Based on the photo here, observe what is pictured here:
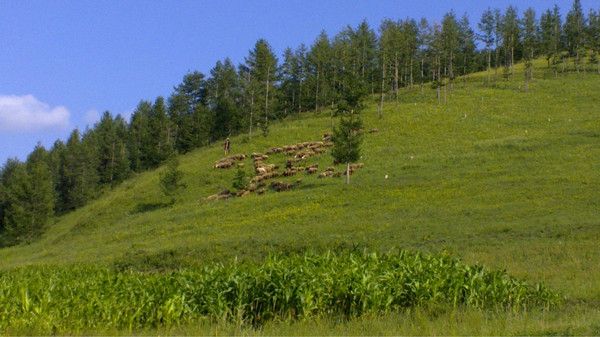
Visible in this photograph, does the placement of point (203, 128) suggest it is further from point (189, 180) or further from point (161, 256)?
point (161, 256)

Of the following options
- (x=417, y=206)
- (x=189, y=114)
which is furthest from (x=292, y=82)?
(x=417, y=206)

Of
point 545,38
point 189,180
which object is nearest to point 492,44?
point 545,38

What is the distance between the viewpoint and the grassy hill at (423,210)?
21.4 meters

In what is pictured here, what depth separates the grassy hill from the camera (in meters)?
21.4

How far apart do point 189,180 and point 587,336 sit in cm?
6112

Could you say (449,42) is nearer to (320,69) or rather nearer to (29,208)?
(320,69)

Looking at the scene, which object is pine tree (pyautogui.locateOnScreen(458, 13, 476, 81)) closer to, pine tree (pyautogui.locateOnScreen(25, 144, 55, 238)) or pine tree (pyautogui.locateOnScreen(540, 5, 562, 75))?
pine tree (pyautogui.locateOnScreen(540, 5, 562, 75))

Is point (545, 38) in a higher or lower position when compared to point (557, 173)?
higher

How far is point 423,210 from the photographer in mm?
37375

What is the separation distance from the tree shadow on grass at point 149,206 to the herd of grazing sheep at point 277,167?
6.18 meters

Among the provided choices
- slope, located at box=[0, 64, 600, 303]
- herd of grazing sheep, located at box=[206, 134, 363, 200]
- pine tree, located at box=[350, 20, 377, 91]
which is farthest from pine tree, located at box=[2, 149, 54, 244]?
pine tree, located at box=[350, 20, 377, 91]

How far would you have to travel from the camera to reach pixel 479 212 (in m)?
34.8

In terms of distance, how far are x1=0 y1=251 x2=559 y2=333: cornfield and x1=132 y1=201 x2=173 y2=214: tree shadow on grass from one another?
47297mm

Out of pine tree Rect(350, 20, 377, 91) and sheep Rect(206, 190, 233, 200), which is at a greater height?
pine tree Rect(350, 20, 377, 91)
